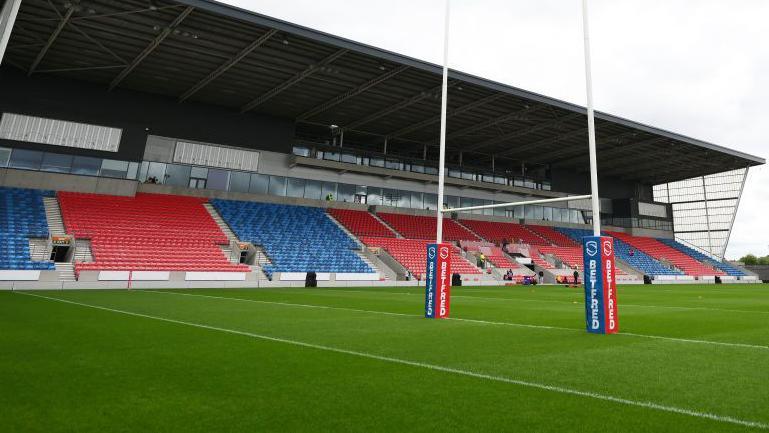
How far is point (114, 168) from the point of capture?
27359mm

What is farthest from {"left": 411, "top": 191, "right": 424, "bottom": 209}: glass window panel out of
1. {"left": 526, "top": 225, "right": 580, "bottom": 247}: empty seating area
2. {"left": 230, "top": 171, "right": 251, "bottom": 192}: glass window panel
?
{"left": 230, "top": 171, "right": 251, "bottom": 192}: glass window panel

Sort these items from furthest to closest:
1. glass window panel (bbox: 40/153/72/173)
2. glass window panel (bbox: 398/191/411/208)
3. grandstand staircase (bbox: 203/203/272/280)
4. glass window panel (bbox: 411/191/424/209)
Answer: glass window panel (bbox: 411/191/424/209)
glass window panel (bbox: 398/191/411/208)
glass window panel (bbox: 40/153/72/173)
grandstand staircase (bbox: 203/203/272/280)

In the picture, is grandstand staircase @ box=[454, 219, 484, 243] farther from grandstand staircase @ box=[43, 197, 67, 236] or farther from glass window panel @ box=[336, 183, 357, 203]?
grandstand staircase @ box=[43, 197, 67, 236]

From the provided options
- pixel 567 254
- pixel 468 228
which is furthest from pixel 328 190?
pixel 567 254

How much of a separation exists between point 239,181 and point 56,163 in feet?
35.7

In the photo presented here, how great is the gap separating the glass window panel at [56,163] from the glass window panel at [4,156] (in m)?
1.56

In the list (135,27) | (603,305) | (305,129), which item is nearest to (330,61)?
(135,27)

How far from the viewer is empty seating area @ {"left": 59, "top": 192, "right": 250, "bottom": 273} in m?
21.8

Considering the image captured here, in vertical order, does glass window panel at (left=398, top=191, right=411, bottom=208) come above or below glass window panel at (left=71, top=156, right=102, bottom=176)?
above

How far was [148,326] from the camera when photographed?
26.3 ft

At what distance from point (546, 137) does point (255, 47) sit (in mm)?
25386

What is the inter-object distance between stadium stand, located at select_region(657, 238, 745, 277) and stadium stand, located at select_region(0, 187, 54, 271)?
58.2m

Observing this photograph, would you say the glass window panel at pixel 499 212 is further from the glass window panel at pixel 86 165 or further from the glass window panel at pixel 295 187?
the glass window panel at pixel 86 165

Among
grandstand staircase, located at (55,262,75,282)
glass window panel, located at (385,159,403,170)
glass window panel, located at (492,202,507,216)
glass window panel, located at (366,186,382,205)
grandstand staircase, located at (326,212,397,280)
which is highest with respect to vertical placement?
glass window panel, located at (385,159,403,170)
